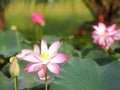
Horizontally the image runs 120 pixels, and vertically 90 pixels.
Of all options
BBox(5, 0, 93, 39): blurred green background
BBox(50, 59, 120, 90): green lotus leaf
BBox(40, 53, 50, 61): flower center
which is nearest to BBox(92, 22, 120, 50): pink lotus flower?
BBox(50, 59, 120, 90): green lotus leaf

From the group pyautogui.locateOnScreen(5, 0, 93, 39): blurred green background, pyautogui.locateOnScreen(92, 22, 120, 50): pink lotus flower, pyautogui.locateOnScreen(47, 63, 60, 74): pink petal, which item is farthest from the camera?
pyautogui.locateOnScreen(5, 0, 93, 39): blurred green background

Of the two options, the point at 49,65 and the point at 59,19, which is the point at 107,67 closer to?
the point at 49,65

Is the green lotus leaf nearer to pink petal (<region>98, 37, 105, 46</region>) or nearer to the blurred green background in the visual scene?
pink petal (<region>98, 37, 105, 46</region>)

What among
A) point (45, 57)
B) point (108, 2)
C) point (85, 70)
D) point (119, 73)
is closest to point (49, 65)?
point (45, 57)

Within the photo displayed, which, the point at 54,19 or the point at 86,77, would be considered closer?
the point at 86,77

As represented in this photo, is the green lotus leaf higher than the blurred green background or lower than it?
higher

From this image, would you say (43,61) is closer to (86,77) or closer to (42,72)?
(42,72)

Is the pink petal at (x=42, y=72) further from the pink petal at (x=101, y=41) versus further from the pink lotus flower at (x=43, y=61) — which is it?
the pink petal at (x=101, y=41)

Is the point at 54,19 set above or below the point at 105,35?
below

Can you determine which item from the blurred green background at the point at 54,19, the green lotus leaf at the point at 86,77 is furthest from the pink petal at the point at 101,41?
the blurred green background at the point at 54,19

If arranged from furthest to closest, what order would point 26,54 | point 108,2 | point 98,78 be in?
point 108,2 < point 98,78 < point 26,54

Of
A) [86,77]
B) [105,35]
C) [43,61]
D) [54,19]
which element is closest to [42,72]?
[43,61]
